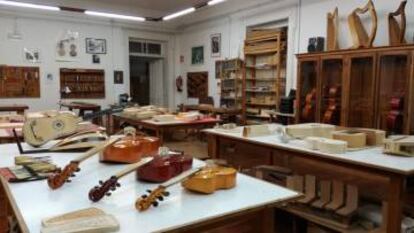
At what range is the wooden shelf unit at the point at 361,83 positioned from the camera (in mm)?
4508

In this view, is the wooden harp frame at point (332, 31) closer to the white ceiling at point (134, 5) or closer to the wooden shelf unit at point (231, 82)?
the wooden shelf unit at point (231, 82)

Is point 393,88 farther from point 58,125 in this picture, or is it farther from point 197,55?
point 197,55

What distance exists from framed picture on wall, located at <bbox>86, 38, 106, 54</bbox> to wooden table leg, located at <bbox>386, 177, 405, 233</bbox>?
26.8 feet

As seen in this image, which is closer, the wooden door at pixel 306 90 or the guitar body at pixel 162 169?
the guitar body at pixel 162 169

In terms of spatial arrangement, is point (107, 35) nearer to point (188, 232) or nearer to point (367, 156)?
point (367, 156)

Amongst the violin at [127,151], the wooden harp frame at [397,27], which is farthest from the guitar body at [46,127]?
the wooden harp frame at [397,27]

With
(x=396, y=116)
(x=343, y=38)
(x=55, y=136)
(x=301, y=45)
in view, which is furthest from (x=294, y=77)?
(x=55, y=136)

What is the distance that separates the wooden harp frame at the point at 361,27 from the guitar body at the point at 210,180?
13.8 ft

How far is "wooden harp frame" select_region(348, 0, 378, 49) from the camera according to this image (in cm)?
509

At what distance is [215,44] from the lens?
8.84 m

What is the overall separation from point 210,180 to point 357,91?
4.32 meters

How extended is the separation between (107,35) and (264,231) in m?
8.51

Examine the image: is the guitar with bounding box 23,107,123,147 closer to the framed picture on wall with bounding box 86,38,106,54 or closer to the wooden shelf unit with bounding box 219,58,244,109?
the wooden shelf unit with bounding box 219,58,244,109

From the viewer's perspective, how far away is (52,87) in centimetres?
841
